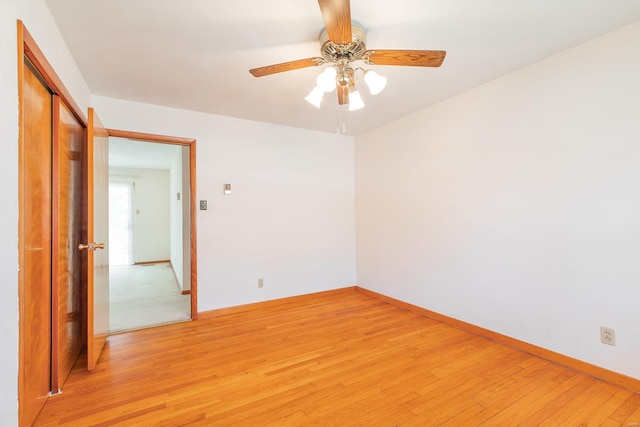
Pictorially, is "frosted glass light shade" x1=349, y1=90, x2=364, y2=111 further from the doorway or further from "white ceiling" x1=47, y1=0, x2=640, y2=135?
the doorway

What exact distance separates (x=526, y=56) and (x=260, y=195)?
2.89 meters

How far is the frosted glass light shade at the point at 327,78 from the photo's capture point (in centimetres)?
175

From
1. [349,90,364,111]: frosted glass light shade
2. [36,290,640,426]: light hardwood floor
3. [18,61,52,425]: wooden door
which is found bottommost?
[36,290,640,426]: light hardwood floor

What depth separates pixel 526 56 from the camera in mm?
2207

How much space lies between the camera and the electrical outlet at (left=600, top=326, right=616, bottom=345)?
1.96m

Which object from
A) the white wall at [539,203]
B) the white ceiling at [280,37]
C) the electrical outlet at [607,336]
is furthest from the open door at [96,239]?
the electrical outlet at [607,336]

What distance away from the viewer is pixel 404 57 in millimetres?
1706

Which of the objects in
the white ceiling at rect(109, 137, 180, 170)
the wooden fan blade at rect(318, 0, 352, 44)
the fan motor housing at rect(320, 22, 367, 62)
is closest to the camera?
the wooden fan blade at rect(318, 0, 352, 44)

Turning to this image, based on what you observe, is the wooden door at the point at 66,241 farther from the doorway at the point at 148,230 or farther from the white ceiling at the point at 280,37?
the doorway at the point at 148,230

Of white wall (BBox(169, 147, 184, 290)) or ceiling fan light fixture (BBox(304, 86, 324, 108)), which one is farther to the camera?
white wall (BBox(169, 147, 184, 290))

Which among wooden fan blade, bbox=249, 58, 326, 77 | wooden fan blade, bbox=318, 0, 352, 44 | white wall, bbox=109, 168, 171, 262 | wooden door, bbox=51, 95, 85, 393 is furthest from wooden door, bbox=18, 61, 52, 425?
white wall, bbox=109, 168, 171, 262

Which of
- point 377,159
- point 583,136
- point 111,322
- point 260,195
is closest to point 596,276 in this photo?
point 583,136

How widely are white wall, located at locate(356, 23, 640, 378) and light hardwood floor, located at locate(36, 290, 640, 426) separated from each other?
1.35ft

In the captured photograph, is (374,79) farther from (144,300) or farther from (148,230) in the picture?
(148,230)
